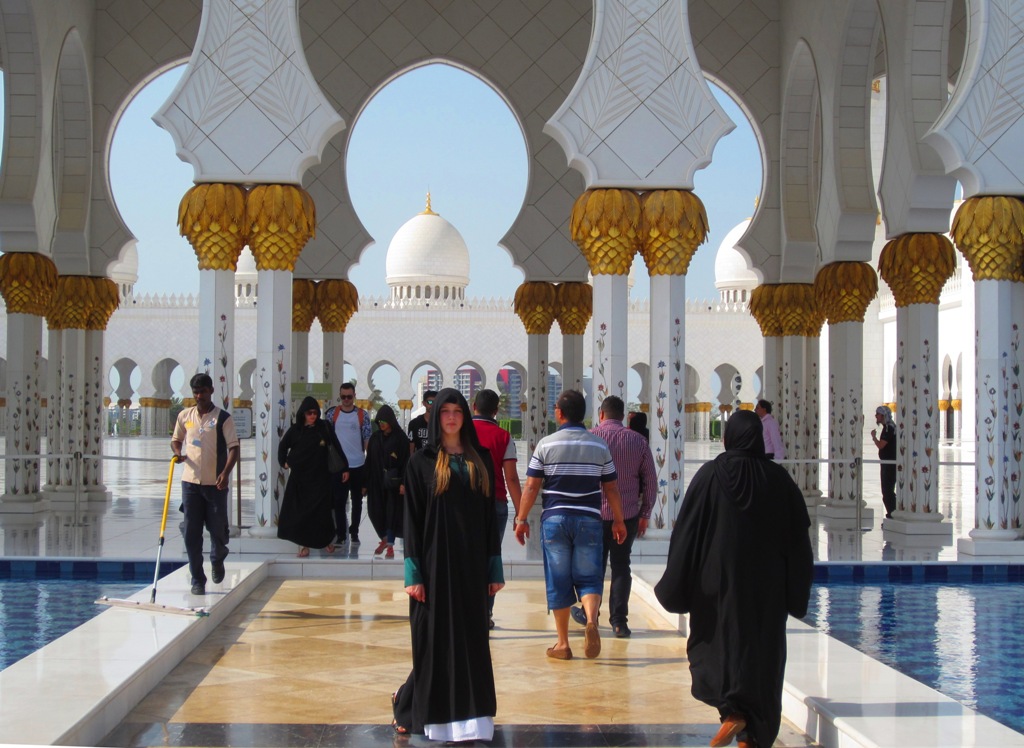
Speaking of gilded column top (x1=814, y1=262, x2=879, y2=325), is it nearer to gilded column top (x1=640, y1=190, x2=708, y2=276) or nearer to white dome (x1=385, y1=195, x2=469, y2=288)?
gilded column top (x1=640, y1=190, x2=708, y2=276)

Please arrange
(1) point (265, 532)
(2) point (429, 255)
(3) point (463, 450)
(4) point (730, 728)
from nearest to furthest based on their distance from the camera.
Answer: (4) point (730, 728) → (3) point (463, 450) → (1) point (265, 532) → (2) point (429, 255)

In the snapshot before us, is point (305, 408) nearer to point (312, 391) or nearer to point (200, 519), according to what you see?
point (200, 519)

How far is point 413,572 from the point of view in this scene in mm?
3506

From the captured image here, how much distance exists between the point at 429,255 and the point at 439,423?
29.3 m

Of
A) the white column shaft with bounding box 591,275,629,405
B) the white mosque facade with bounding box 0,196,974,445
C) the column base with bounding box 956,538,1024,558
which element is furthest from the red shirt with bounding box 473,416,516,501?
the white mosque facade with bounding box 0,196,974,445

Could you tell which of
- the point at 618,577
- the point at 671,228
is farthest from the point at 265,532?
the point at 671,228

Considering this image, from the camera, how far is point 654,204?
23.8ft

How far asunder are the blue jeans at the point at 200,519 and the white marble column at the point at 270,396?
1.52 metres

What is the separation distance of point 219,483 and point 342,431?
236 centimetres

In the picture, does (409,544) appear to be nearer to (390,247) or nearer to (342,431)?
(342,431)

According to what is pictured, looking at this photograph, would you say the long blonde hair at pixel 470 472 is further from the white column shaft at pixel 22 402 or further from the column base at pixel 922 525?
the white column shaft at pixel 22 402

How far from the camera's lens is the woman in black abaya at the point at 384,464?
7082 millimetres

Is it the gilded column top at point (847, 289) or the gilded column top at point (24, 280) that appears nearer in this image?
the gilded column top at point (24, 280)

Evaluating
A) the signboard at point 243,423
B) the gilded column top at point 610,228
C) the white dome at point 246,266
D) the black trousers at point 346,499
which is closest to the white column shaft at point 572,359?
the black trousers at point 346,499
